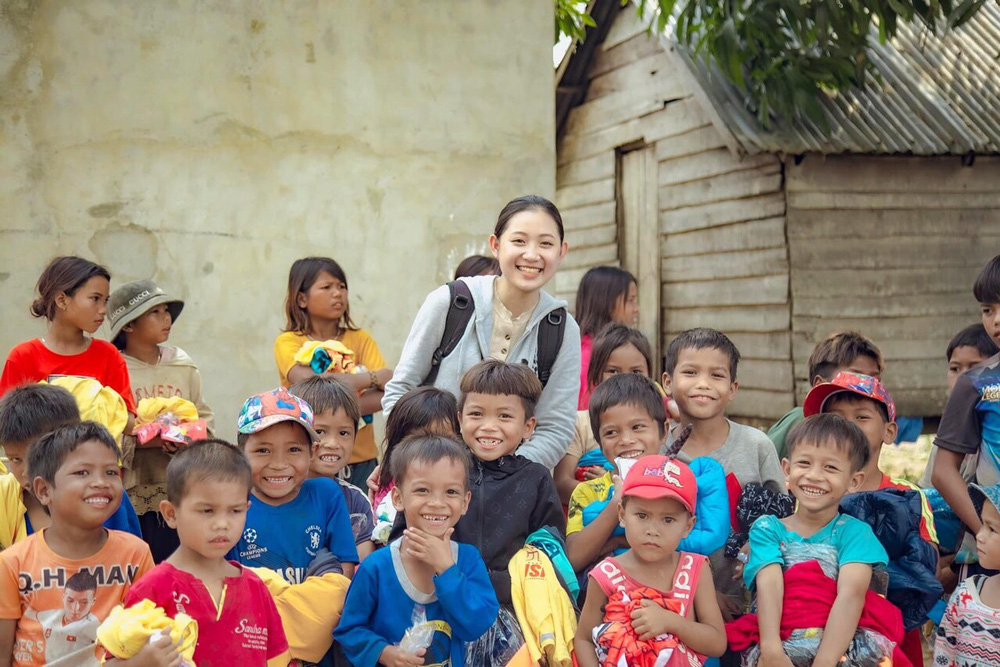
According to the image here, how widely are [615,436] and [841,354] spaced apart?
1437 millimetres

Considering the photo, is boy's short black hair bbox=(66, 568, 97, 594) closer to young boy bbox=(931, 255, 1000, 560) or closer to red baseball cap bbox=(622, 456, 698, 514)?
red baseball cap bbox=(622, 456, 698, 514)

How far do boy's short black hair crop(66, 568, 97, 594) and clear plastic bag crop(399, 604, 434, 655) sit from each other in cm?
96

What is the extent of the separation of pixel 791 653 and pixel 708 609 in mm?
329

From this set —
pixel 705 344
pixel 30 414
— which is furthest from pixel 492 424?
pixel 30 414

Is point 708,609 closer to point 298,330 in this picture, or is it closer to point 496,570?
point 496,570

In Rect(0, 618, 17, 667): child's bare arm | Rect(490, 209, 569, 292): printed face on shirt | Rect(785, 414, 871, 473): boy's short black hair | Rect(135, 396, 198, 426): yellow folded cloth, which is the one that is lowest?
Rect(0, 618, 17, 667): child's bare arm

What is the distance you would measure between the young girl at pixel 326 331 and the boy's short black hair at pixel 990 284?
8.85ft

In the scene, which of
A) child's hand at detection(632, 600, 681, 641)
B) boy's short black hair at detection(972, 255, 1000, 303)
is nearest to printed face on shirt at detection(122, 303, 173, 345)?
child's hand at detection(632, 600, 681, 641)

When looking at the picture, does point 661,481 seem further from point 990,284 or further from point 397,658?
point 990,284

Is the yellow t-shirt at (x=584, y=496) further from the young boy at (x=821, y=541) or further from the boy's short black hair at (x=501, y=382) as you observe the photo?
the young boy at (x=821, y=541)

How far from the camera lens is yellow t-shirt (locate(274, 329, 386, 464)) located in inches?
199

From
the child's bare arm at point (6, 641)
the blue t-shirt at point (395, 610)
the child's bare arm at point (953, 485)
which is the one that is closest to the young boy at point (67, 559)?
the child's bare arm at point (6, 641)

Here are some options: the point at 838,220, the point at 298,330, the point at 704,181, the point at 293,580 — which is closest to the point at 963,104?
the point at 838,220

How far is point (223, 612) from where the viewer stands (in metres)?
2.96
